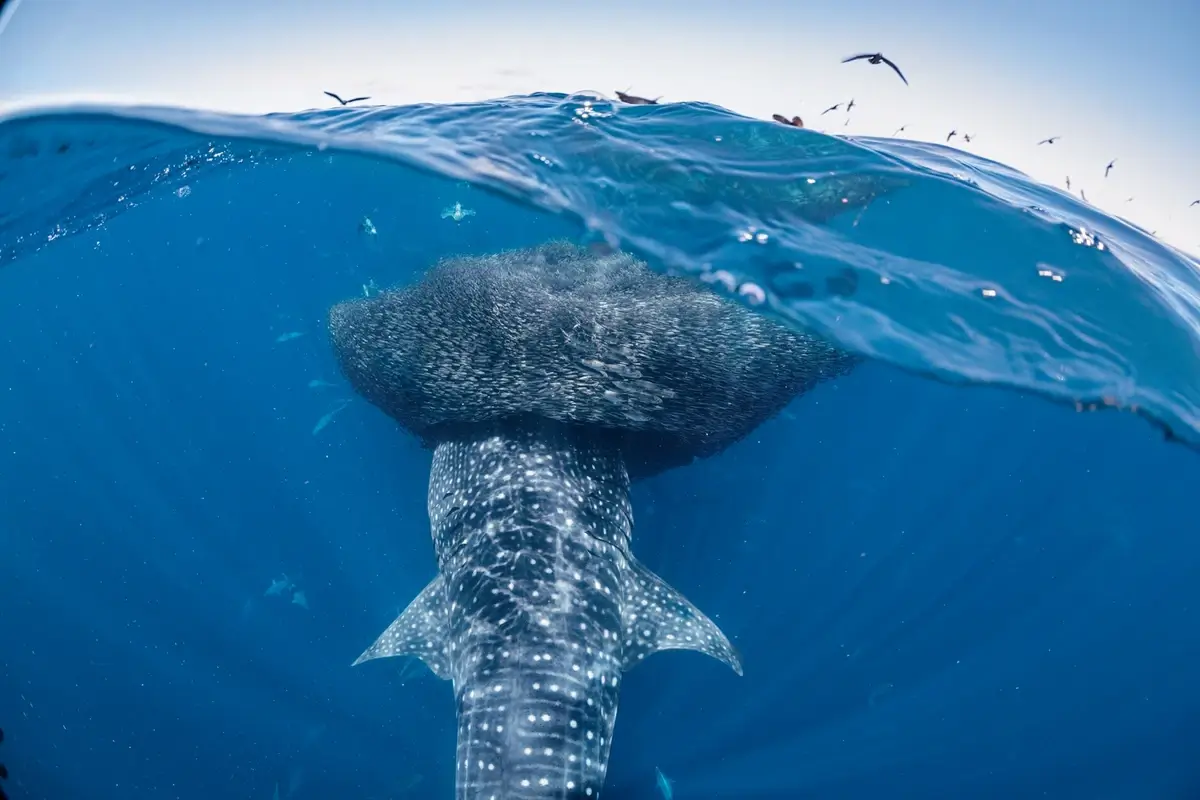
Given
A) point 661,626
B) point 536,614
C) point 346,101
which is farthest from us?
point 346,101

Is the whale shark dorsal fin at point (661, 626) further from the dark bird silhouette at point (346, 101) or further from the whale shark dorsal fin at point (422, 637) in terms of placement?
the dark bird silhouette at point (346, 101)

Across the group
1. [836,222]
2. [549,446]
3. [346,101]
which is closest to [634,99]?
[836,222]

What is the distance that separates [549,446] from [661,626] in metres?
2.27

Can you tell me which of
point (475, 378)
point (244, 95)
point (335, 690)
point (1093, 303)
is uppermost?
point (244, 95)

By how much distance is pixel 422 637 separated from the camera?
A: 5.85 m

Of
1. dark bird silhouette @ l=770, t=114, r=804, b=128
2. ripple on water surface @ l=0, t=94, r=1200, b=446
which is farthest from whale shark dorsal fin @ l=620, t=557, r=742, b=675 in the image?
dark bird silhouette @ l=770, t=114, r=804, b=128

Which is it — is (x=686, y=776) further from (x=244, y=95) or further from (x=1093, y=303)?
(x=244, y=95)

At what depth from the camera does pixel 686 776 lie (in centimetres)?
Answer: 812

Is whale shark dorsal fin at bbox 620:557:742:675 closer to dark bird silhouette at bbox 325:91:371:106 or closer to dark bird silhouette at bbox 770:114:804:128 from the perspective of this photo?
dark bird silhouette at bbox 770:114:804:128

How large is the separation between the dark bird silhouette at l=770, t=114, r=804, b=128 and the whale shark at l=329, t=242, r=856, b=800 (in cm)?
260

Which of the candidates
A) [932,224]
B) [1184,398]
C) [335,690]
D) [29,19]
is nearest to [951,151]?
[932,224]

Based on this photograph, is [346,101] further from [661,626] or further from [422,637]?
[661,626]

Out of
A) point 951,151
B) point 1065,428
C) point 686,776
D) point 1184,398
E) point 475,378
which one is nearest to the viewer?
point 475,378

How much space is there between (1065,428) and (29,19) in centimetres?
1488
